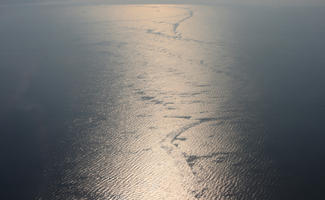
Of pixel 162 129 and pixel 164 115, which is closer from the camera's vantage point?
pixel 162 129

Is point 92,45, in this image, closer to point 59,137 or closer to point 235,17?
point 59,137

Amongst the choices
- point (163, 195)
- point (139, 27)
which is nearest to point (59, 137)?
point (163, 195)

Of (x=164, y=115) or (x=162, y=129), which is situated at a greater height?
(x=164, y=115)

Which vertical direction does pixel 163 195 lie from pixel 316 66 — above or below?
below

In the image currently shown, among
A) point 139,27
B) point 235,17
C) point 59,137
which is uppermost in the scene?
point 235,17

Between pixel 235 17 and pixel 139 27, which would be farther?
pixel 235 17

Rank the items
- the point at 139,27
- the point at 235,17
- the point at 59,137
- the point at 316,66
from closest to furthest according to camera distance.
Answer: the point at 59,137 → the point at 316,66 → the point at 139,27 → the point at 235,17

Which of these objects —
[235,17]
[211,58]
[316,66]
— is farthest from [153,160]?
[235,17]

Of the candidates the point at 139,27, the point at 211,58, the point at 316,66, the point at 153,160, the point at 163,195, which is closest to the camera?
the point at 163,195
